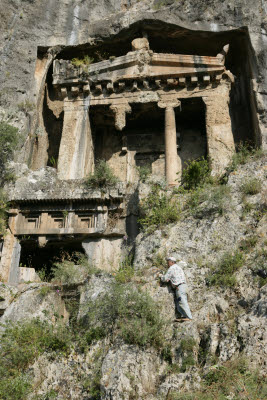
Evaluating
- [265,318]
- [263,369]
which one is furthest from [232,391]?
[265,318]

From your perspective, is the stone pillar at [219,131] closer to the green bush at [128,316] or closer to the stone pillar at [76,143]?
the stone pillar at [76,143]

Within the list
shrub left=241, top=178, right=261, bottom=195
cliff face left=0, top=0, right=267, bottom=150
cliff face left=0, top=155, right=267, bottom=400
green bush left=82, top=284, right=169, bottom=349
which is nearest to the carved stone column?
cliff face left=0, top=0, right=267, bottom=150

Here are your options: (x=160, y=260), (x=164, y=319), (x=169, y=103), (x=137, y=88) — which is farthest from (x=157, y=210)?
(x=137, y=88)

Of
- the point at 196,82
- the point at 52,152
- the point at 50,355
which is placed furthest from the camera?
the point at 52,152

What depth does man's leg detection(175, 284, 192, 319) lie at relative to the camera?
785cm

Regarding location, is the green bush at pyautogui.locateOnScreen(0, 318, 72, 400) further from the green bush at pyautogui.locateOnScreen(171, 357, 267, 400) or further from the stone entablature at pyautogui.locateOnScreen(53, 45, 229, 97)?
the stone entablature at pyautogui.locateOnScreen(53, 45, 229, 97)

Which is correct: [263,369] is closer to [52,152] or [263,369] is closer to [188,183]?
[188,183]

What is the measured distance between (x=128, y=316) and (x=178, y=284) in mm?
1144

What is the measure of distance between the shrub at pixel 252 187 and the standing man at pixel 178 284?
2.96 m

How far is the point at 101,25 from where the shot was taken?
16234 mm

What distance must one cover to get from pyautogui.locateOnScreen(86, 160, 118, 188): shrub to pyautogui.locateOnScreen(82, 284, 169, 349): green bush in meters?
4.86

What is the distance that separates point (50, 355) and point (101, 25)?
489 inches

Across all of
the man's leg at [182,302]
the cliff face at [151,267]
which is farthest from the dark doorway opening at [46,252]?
the man's leg at [182,302]

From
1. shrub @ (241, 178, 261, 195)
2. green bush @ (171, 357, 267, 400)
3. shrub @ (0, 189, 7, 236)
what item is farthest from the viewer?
shrub @ (0, 189, 7, 236)
